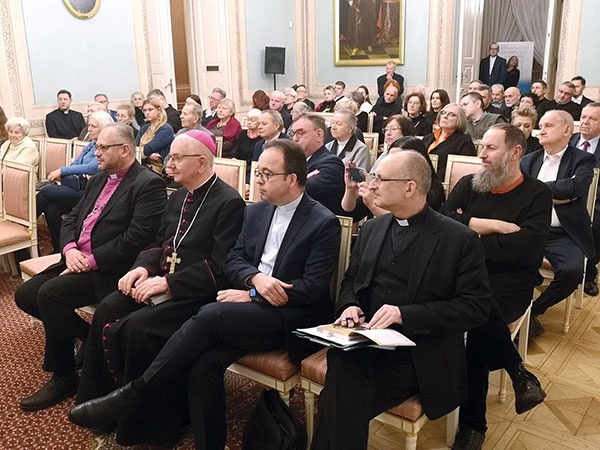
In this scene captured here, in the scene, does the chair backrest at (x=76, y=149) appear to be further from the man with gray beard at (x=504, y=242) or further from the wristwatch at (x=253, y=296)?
the man with gray beard at (x=504, y=242)

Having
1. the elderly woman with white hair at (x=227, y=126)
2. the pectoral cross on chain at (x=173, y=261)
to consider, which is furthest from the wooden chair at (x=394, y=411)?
the elderly woman with white hair at (x=227, y=126)

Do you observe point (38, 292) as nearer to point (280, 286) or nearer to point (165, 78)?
point (280, 286)

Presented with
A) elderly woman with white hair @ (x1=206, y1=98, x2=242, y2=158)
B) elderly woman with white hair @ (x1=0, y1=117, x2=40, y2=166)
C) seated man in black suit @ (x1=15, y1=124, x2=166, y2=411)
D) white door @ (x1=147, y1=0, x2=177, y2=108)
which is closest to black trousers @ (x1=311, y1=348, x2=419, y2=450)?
seated man in black suit @ (x1=15, y1=124, x2=166, y2=411)

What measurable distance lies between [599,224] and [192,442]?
10.3 feet

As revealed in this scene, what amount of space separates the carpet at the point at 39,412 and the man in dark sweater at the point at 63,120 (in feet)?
16.1

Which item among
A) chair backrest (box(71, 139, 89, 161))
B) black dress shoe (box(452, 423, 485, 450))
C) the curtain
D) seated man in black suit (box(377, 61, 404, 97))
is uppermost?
the curtain

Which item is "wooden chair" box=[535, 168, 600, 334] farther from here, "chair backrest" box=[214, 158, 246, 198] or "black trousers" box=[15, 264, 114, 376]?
"black trousers" box=[15, 264, 114, 376]

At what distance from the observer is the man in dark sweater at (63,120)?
7898 millimetres

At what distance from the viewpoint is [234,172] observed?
12.5 feet

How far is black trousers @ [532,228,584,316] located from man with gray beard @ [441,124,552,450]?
516mm

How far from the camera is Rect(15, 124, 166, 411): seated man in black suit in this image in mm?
2883

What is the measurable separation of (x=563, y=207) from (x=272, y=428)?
2275 mm

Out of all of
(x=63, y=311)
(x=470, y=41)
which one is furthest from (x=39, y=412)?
(x=470, y=41)

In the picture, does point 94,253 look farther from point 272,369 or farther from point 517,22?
point 517,22
